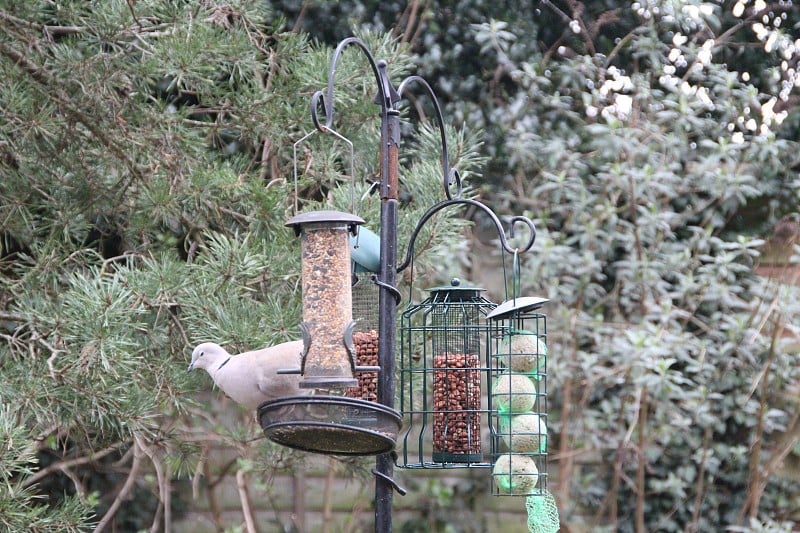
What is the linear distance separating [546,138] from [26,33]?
100 inches

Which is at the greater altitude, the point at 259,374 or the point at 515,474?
the point at 259,374

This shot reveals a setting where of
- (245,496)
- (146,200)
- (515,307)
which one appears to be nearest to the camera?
(515,307)

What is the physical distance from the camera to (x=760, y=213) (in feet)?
16.8

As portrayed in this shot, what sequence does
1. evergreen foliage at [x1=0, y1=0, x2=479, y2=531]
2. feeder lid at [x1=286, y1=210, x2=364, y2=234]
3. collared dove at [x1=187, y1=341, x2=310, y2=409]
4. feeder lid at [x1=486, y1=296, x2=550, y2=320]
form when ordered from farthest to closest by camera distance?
evergreen foliage at [x1=0, y1=0, x2=479, y2=531]
collared dove at [x1=187, y1=341, x2=310, y2=409]
feeder lid at [x1=486, y1=296, x2=550, y2=320]
feeder lid at [x1=286, y1=210, x2=364, y2=234]

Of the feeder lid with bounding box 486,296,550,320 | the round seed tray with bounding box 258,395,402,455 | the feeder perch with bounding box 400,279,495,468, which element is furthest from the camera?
the feeder perch with bounding box 400,279,495,468

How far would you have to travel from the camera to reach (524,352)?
2.69 meters

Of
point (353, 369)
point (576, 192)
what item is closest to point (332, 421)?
point (353, 369)

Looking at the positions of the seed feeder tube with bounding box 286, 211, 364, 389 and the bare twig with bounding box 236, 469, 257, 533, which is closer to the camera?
the seed feeder tube with bounding box 286, 211, 364, 389

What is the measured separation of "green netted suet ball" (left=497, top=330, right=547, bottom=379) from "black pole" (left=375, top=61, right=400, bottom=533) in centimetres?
45

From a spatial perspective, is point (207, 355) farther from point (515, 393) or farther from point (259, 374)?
point (515, 393)

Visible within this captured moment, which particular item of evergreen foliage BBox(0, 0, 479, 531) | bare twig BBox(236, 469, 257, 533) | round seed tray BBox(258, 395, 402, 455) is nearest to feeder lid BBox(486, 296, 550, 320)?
round seed tray BBox(258, 395, 402, 455)

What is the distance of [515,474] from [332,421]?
2.29 ft

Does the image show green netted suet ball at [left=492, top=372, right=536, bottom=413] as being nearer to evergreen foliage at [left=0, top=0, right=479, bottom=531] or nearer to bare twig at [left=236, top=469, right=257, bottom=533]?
evergreen foliage at [left=0, top=0, right=479, bottom=531]

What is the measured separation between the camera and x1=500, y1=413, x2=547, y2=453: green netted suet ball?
8.88ft
